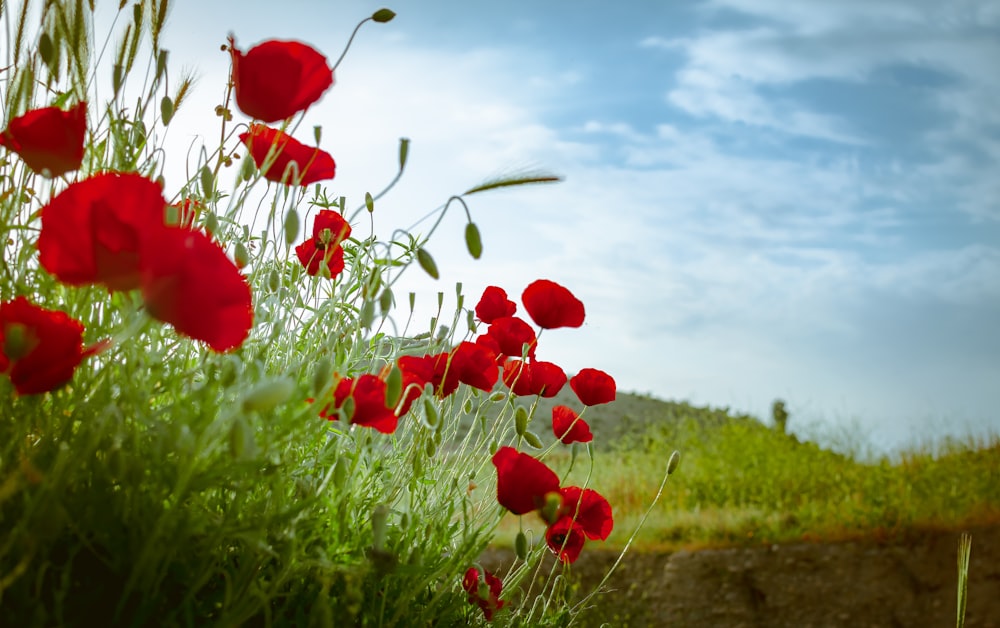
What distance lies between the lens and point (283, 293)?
1678mm

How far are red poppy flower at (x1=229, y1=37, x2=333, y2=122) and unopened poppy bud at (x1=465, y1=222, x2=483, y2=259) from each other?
284mm

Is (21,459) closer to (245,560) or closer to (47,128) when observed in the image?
(245,560)

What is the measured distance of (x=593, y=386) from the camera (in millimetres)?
1869

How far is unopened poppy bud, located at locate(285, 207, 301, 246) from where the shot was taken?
1218mm

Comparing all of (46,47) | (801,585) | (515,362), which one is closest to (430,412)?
(515,362)

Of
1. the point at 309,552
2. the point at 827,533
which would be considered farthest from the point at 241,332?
the point at 827,533

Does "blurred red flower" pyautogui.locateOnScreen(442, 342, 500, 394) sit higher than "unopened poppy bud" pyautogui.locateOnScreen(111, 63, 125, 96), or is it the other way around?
"unopened poppy bud" pyautogui.locateOnScreen(111, 63, 125, 96)

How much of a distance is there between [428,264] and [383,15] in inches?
18.7

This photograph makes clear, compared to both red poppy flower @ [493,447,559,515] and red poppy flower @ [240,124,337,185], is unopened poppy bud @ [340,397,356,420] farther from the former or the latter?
red poppy flower @ [240,124,337,185]

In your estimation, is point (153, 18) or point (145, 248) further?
point (153, 18)

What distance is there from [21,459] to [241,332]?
0.36 m

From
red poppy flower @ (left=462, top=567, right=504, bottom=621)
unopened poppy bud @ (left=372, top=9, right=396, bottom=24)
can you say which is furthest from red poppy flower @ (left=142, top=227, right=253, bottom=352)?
red poppy flower @ (left=462, top=567, right=504, bottom=621)

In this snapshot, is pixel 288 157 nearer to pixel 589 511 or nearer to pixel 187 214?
pixel 187 214

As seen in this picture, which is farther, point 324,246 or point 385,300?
point 324,246
